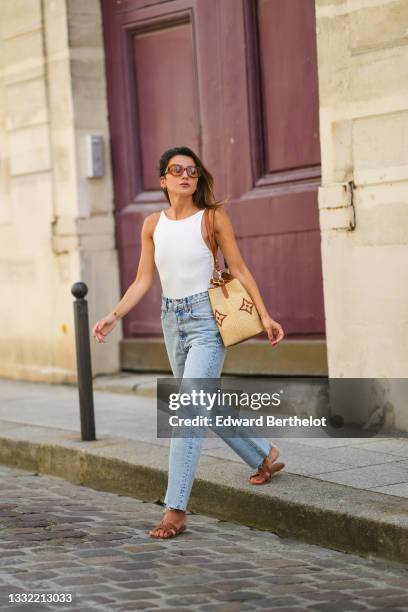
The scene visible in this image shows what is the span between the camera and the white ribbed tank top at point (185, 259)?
605cm

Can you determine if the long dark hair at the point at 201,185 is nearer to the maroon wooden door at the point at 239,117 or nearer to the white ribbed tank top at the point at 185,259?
the white ribbed tank top at the point at 185,259

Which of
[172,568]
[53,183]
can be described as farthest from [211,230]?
[53,183]

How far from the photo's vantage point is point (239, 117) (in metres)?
9.16

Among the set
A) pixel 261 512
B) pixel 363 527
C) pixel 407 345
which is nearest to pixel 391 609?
pixel 363 527

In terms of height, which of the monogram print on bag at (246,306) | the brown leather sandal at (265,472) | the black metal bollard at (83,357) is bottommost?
the brown leather sandal at (265,472)

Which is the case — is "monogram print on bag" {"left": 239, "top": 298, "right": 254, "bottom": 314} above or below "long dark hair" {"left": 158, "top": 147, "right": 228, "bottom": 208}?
below

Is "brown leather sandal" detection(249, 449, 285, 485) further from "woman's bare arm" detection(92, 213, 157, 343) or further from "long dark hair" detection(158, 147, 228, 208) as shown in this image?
"long dark hair" detection(158, 147, 228, 208)

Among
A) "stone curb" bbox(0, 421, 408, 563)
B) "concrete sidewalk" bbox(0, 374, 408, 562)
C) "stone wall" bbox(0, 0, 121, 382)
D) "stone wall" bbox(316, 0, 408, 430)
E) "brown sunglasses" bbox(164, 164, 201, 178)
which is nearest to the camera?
"stone curb" bbox(0, 421, 408, 563)

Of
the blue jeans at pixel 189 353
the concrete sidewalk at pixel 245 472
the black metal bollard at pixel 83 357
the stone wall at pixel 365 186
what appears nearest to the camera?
the concrete sidewalk at pixel 245 472

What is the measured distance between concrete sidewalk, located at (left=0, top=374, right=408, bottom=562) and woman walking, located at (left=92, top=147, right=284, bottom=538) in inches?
18.8

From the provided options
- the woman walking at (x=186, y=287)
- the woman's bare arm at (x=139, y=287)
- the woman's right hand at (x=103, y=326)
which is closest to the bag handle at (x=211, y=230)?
the woman walking at (x=186, y=287)

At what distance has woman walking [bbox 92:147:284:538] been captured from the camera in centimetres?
600

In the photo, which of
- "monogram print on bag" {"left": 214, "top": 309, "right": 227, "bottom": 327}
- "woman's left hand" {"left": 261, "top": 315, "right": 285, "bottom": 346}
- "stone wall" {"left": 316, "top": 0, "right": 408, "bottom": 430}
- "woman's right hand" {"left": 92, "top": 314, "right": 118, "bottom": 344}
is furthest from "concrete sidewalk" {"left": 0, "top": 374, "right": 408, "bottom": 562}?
"woman's right hand" {"left": 92, "top": 314, "right": 118, "bottom": 344}

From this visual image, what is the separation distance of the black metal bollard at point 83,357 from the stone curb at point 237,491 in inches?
4.9
